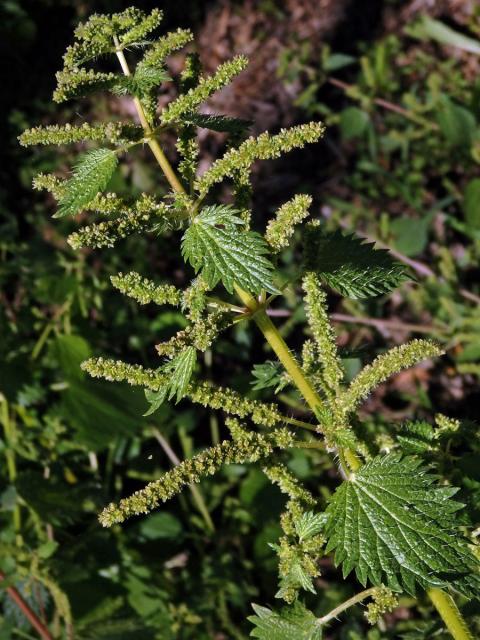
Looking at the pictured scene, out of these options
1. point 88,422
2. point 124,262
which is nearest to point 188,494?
point 88,422

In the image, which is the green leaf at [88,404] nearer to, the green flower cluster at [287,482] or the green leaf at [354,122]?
the green flower cluster at [287,482]

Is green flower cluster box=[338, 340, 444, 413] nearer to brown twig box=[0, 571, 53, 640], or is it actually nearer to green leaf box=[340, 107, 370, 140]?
brown twig box=[0, 571, 53, 640]

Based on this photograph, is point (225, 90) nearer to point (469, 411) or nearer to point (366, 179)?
point (366, 179)

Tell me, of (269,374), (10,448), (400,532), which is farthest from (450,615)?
(10,448)

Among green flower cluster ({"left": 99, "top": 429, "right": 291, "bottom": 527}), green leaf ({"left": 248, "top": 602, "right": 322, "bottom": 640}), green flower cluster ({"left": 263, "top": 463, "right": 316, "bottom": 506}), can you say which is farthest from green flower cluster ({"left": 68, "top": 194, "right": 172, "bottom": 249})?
green leaf ({"left": 248, "top": 602, "right": 322, "bottom": 640})

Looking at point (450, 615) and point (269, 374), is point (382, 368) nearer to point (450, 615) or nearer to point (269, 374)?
point (269, 374)

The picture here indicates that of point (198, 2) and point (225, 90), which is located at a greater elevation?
point (198, 2)
